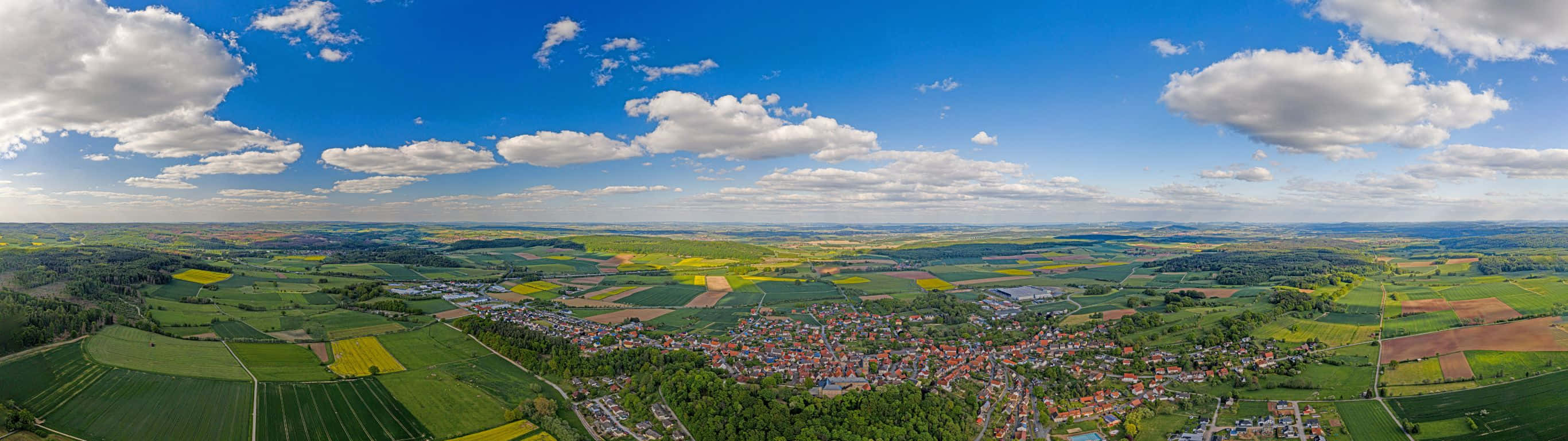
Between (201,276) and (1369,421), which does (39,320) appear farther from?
(1369,421)

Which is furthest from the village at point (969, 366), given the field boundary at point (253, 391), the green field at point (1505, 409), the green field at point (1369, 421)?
the field boundary at point (253, 391)

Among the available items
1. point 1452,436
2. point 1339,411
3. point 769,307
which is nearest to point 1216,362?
point 1339,411

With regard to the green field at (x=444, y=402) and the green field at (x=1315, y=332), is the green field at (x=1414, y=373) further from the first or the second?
the green field at (x=444, y=402)

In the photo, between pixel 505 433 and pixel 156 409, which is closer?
pixel 505 433

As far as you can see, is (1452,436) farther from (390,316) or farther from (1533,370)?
(390,316)

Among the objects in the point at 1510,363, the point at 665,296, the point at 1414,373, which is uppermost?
the point at 1510,363

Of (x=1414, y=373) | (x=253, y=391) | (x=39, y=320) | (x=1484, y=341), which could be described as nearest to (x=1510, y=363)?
(x=1414, y=373)
